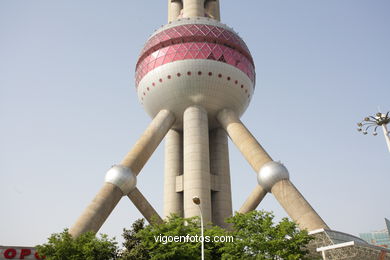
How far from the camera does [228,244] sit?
24781 millimetres

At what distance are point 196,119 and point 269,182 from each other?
12.2 metres

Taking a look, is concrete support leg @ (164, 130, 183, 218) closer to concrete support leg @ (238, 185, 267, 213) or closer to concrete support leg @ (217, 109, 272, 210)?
→ concrete support leg @ (217, 109, 272, 210)

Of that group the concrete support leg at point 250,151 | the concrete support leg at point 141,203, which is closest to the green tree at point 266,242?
the concrete support leg at point 250,151

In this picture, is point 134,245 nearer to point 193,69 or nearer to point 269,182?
point 269,182

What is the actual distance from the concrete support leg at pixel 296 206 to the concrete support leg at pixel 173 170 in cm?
1223

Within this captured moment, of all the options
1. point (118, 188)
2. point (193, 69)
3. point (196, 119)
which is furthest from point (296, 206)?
point (193, 69)

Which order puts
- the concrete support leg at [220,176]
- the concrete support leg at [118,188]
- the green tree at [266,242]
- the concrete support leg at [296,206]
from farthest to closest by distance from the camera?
the concrete support leg at [220,176] < the concrete support leg at [118,188] < the concrete support leg at [296,206] < the green tree at [266,242]

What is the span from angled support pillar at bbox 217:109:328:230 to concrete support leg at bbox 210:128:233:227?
320cm

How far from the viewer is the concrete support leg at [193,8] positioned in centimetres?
4884

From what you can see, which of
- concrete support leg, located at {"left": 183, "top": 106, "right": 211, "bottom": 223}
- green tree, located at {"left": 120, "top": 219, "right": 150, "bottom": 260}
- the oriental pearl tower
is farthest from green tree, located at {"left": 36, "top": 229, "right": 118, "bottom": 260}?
concrete support leg, located at {"left": 183, "top": 106, "right": 211, "bottom": 223}

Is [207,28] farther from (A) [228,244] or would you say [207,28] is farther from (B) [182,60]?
(A) [228,244]

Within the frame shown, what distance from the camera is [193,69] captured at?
41.8 metres

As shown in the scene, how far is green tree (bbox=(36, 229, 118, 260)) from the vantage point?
26.0 metres

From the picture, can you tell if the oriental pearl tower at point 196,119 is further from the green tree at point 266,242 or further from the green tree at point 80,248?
the green tree at point 266,242
